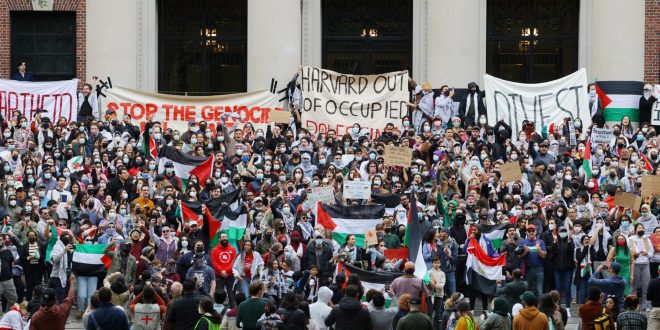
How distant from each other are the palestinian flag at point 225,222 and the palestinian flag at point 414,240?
3.01 meters

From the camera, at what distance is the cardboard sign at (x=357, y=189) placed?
29500 millimetres

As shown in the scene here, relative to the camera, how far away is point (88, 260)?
90.2 feet

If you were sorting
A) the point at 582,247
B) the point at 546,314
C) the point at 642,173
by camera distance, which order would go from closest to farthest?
the point at 546,314 < the point at 582,247 < the point at 642,173

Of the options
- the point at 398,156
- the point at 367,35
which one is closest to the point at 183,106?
the point at 367,35

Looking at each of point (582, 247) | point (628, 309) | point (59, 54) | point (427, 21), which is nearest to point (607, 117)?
point (427, 21)

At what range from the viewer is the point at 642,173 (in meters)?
32.4

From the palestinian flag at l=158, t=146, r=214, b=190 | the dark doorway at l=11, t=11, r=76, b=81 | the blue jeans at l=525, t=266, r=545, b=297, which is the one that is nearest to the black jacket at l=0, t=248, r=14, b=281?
the palestinian flag at l=158, t=146, r=214, b=190

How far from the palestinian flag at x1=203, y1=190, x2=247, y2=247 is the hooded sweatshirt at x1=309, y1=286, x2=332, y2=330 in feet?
19.5

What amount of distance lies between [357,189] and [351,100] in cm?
966

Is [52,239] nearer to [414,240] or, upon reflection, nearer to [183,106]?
[414,240]

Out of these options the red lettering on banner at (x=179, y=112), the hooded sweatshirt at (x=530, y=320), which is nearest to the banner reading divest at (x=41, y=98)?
the red lettering on banner at (x=179, y=112)

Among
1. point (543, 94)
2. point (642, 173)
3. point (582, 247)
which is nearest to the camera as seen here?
point (582, 247)

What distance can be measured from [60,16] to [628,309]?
979 inches

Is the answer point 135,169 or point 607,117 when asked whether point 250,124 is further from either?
point 607,117
